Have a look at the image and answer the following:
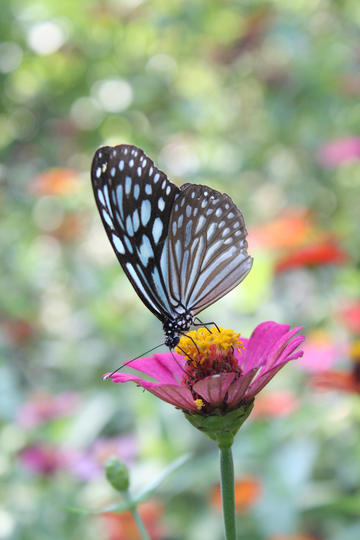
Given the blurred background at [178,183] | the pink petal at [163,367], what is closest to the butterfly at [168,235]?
the pink petal at [163,367]

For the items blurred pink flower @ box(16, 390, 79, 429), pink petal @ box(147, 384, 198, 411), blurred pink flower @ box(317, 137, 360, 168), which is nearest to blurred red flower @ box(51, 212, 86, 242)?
blurred pink flower @ box(16, 390, 79, 429)

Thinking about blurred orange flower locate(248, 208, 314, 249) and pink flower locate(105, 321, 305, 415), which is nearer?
pink flower locate(105, 321, 305, 415)

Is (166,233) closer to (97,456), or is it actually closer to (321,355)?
(321,355)

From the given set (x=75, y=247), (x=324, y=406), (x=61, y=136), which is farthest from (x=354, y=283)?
(x=61, y=136)

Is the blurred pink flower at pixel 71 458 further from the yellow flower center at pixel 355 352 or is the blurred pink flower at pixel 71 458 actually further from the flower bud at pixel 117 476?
the flower bud at pixel 117 476

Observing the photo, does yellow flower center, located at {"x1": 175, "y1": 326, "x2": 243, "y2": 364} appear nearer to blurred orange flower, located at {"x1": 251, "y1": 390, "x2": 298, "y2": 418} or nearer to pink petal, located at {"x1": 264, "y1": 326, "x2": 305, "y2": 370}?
pink petal, located at {"x1": 264, "y1": 326, "x2": 305, "y2": 370}

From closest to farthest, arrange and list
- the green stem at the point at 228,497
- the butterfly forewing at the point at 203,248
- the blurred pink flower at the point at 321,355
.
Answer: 1. the green stem at the point at 228,497
2. the butterfly forewing at the point at 203,248
3. the blurred pink flower at the point at 321,355
